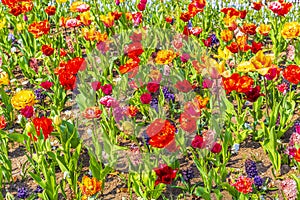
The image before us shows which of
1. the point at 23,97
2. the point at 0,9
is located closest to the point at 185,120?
the point at 23,97

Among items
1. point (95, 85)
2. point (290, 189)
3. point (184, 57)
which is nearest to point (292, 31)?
point (184, 57)

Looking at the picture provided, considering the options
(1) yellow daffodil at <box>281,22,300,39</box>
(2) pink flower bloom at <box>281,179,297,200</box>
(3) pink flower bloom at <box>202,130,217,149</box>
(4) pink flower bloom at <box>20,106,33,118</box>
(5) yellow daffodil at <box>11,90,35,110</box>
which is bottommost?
(2) pink flower bloom at <box>281,179,297,200</box>

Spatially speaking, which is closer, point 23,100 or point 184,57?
point 23,100

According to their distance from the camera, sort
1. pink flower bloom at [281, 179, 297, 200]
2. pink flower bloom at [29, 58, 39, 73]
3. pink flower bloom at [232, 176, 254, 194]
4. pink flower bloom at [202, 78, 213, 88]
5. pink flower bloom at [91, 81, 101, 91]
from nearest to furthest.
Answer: pink flower bloom at [232, 176, 254, 194], pink flower bloom at [281, 179, 297, 200], pink flower bloom at [202, 78, 213, 88], pink flower bloom at [91, 81, 101, 91], pink flower bloom at [29, 58, 39, 73]

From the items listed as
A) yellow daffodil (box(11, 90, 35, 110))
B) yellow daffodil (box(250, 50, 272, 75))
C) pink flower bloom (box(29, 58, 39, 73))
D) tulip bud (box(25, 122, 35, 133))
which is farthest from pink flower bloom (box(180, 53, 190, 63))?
tulip bud (box(25, 122, 35, 133))

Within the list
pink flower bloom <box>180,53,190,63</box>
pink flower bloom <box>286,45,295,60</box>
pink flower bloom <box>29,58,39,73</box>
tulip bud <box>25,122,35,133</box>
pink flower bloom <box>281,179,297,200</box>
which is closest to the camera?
pink flower bloom <box>281,179,297,200</box>

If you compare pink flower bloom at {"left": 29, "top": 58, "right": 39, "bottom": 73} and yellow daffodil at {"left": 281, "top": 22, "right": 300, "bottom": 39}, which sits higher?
yellow daffodil at {"left": 281, "top": 22, "right": 300, "bottom": 39}

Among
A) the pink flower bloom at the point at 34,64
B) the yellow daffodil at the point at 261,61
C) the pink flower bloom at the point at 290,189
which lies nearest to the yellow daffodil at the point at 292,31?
the yellow daffodil at the point at 261,61

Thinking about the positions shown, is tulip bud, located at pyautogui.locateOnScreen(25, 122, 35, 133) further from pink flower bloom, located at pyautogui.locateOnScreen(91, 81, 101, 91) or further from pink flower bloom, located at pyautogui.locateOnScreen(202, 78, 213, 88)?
pink flower bloom, located at pyautogui.locateOnScreen(202, 78, 213, 88)

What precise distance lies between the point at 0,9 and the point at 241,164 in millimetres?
4550

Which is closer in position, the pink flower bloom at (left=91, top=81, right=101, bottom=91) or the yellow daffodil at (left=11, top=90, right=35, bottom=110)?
the yellow daffodil at (left=11, top=90, right=35, bottom=110)

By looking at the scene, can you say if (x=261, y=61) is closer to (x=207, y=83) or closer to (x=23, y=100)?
(x=207, y=83)

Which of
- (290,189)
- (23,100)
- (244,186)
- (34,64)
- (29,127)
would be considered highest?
(23,100)

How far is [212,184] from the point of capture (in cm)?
360
